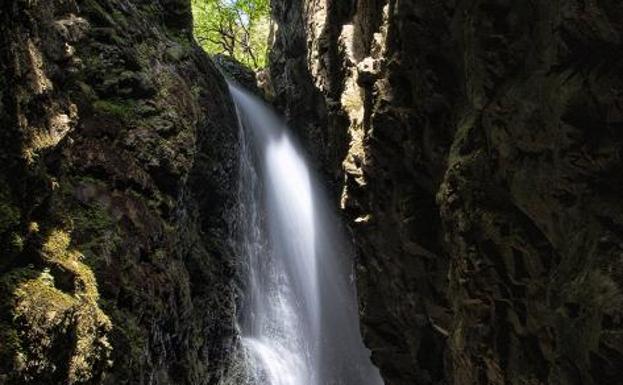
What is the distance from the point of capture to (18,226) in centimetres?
602

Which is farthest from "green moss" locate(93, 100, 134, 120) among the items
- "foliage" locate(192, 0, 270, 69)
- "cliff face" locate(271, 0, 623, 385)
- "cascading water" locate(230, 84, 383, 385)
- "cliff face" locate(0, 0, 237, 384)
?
"foliage" locate(192, 0, 270, 69)

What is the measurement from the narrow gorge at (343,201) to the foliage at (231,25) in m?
14.7

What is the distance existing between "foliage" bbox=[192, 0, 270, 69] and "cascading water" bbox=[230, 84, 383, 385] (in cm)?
1110

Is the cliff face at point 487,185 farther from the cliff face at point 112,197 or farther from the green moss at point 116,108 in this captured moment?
the green moss at point 116,108

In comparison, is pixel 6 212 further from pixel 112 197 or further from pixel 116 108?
pixel 116 108

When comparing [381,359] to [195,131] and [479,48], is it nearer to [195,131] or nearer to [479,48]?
[195,131]

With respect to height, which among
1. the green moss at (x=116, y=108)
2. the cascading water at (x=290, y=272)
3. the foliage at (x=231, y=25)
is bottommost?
the cascading water at (x=290, y=272)

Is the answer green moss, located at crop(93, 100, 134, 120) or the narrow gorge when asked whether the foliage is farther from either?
green moss, located at crop(93, 100, 134, 120)

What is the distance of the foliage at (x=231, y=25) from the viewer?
31.6 meters

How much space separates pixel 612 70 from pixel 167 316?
7990 millimetres

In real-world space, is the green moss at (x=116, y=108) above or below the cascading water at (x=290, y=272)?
above

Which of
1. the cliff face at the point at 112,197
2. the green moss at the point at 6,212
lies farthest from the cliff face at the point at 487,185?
the green moss at the point at 6,212

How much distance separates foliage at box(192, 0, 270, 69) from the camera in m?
31.6

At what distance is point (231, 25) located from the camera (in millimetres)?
32406
